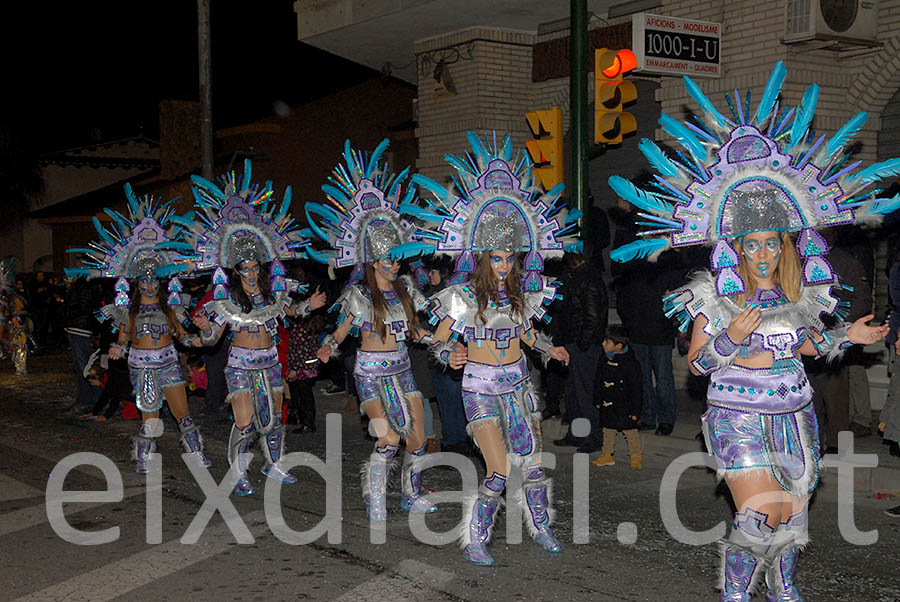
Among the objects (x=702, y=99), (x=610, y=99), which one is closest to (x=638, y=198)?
(x=702, y=99)

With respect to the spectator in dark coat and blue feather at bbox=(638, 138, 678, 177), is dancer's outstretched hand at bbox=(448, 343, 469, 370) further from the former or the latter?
the spectator in dark coat

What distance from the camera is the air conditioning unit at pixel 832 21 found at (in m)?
10.4

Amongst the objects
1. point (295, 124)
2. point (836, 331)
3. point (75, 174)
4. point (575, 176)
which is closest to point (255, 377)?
point (575, 176)

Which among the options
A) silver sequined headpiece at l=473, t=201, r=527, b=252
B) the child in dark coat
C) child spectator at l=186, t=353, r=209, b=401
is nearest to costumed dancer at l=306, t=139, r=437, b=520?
silver sequined headpiece at l=473, t=201, r=527, b=252

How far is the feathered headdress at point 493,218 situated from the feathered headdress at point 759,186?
1.34m

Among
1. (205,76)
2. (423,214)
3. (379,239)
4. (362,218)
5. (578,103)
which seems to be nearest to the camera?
(423,214)

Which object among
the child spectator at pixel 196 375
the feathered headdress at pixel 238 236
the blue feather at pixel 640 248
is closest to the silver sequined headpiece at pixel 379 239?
the feathered headdress at pixel 238 236

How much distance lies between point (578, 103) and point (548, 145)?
0.52 meters

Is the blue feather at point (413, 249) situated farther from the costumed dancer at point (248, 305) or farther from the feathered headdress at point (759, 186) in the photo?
the feathered headdress at point (759, 186)

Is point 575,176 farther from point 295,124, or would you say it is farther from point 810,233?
point 295,124

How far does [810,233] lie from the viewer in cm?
499

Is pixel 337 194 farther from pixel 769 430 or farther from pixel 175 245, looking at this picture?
pixel 769 430

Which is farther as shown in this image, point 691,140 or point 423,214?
point 423,214

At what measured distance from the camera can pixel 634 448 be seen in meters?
8.84
